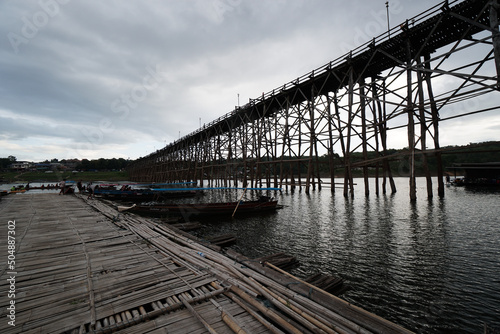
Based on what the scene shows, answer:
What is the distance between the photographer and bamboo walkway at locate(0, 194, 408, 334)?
326 cm

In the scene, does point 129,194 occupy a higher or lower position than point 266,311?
higher

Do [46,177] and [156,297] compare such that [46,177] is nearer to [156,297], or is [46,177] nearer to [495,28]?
[156,297]

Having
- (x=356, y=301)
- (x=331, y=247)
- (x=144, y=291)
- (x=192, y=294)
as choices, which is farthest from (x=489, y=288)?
(x=144, y=291)

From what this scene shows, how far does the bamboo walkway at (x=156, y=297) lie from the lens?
3256 millimetres

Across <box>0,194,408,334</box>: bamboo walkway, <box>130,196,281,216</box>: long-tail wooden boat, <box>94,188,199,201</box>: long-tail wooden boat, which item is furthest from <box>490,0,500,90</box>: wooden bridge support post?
<box>94,188,199,201</box>: long-tail wooden boat

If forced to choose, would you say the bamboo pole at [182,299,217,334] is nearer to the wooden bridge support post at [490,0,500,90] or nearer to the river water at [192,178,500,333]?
the river water at [192,178,500,333]

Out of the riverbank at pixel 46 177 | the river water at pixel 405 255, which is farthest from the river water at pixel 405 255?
the riverbank at pixel 46 177

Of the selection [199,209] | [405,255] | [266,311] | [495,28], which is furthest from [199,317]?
[495,28]

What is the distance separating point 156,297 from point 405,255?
A: 361 inches

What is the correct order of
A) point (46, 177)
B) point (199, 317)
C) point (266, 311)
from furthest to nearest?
point (46, 177)
point (266, 311)
point (199, 317)

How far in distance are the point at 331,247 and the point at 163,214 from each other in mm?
13324

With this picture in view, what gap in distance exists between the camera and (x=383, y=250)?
29.7 ft

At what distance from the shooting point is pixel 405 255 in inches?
333

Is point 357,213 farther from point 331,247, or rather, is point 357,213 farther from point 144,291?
point 144,291
